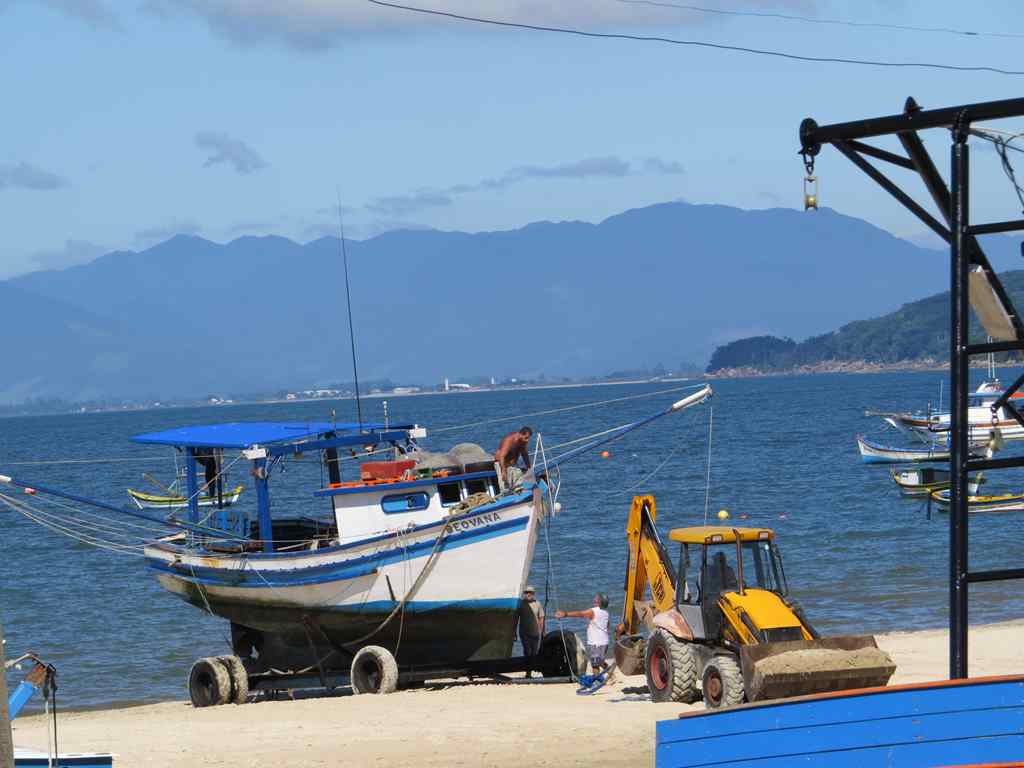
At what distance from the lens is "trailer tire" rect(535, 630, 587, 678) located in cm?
2258

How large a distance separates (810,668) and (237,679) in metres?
10.4

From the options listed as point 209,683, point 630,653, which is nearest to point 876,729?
point 630,653

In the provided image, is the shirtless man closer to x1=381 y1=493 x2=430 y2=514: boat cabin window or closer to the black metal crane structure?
x1=381 y1=493 x2=430 y2=514: boat cabin window

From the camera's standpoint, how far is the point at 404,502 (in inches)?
909

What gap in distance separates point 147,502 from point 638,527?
4911 centimetres

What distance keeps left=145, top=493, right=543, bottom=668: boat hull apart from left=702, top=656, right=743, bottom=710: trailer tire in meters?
5.24

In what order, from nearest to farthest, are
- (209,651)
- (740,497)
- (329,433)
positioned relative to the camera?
(329,433), (209,651), (740,497)

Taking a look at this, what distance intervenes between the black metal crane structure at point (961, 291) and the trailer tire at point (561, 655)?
1200 centimetres

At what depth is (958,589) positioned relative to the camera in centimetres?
1066

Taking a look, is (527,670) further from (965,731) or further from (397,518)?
(965,731)

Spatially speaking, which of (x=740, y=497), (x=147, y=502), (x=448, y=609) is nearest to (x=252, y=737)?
(x=448, y=609)

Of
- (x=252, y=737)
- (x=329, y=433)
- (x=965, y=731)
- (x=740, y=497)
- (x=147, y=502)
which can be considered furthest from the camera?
(x=147, y=502)

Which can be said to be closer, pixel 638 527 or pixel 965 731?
pixel 965 731

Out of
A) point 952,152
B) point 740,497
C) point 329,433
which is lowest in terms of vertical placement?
point 740,497
